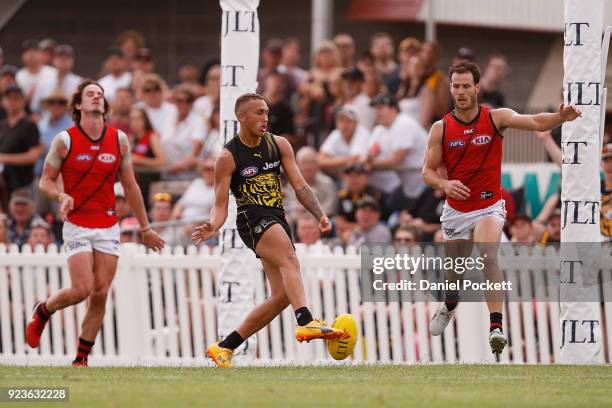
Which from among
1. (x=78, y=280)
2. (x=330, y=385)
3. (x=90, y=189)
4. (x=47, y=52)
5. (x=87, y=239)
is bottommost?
(x=330, y=385)

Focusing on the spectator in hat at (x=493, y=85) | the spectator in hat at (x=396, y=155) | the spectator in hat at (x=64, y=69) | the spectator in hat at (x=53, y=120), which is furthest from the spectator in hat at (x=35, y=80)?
the spectator in hat at (x=493, y=85)

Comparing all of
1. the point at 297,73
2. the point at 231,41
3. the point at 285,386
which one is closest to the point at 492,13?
the point at 297,73

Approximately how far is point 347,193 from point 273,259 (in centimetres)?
639

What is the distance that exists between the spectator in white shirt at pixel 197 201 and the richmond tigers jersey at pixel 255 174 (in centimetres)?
697

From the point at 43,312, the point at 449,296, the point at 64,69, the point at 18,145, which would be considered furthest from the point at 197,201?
the point at 449,296

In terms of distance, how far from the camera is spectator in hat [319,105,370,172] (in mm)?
19578

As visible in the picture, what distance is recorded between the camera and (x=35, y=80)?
23.2 meters

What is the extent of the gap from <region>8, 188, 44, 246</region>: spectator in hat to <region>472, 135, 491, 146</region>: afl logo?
7930mm

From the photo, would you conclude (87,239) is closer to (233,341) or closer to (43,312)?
(43,312)

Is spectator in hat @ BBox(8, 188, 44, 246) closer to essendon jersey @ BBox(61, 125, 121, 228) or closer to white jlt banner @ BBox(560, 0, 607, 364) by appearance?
essendon jersey @ BBox(61, 125, 121, 228)

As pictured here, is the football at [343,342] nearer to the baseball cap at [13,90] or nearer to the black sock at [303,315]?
the black sock at [303,315]

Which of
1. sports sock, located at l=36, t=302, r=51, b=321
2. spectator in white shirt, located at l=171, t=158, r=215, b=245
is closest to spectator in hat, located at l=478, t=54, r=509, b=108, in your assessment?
spectator in white shirt, located at l=171, t=158, r=215, b=245

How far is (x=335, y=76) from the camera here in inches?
826

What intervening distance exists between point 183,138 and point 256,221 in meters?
8.99
